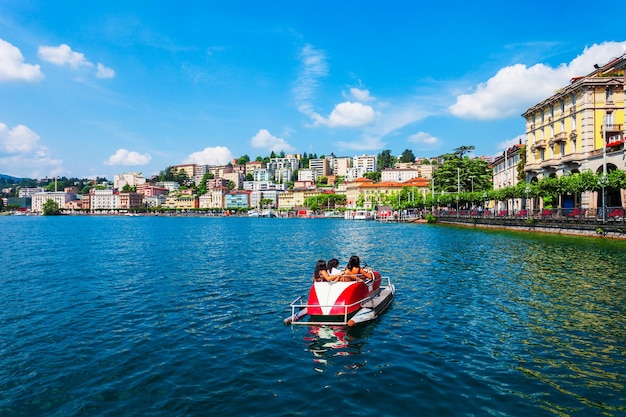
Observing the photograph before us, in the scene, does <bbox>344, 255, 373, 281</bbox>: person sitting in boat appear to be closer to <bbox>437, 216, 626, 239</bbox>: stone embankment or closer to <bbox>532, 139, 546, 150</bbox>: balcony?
<bbox>437, 216, 626, 239</bbox>: stone embankment

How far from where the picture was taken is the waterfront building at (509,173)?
85494 mm

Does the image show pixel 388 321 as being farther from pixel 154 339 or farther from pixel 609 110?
pixel 609 110

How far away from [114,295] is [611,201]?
61852mm

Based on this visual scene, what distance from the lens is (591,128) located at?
190ft

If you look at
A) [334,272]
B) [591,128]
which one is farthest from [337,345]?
[591,128]

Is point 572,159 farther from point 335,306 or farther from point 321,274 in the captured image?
point 335,306

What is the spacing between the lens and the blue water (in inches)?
385


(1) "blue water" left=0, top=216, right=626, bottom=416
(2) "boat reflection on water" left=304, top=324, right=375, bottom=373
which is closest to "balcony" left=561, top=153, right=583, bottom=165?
(1) "blue water" left=0, top=216, right=626, bottom=416

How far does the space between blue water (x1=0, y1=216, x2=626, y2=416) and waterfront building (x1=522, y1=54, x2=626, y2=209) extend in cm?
3682

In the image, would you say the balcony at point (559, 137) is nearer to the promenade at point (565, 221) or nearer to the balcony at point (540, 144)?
the balcony at point (540, 144)

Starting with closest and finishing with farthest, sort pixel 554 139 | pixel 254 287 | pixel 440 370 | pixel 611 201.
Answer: pixel 440 370, pixel 254 287, pixel 611 201, pixel 554 139

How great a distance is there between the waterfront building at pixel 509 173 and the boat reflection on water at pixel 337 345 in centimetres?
7323

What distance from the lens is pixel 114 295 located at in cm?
2264

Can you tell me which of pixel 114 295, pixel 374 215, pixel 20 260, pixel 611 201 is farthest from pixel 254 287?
pixel 374 215
